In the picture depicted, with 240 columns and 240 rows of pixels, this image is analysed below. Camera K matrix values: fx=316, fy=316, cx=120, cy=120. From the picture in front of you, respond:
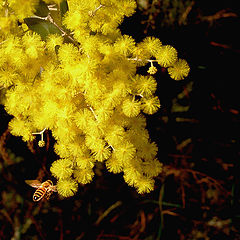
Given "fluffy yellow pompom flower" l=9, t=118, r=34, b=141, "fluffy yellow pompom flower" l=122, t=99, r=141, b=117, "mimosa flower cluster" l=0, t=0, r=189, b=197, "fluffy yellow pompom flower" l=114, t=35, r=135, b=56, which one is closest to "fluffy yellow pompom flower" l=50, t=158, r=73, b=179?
"mimosa flower cluster" l=0, t=0, r=189, b=197

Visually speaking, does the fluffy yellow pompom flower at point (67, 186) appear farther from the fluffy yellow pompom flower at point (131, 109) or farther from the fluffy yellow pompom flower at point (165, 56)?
the fluffy yellow pompom flower at point (165, 56)

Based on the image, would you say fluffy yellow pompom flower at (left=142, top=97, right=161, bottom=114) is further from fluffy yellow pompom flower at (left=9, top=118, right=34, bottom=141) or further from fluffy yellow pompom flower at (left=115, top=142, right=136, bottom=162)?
fluffy yellow pompom flower at (left=9, top=118, right=34, bottom=141)

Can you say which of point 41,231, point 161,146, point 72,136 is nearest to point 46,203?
point 41,231

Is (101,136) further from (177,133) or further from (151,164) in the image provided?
(177,133)

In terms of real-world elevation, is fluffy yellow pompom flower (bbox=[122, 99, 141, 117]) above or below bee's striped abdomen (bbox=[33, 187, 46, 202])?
above

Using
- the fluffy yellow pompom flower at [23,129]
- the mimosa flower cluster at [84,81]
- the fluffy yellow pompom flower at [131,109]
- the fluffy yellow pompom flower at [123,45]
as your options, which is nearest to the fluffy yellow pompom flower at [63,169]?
the mimosa flower cluster at [84,81]

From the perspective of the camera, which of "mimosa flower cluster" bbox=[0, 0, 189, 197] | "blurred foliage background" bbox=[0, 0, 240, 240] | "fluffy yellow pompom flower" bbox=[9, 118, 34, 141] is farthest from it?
"blurred foliage background" bbox=[0, 0, 240, 240]
